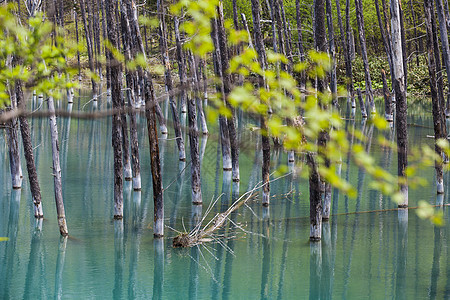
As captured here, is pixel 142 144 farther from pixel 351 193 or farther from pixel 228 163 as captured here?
pixel 351 193

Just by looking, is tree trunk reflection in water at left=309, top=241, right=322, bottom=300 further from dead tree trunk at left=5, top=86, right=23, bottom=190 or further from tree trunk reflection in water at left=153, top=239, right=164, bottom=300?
dead tree trunk at left=5, top=86, right=23, bottom=190

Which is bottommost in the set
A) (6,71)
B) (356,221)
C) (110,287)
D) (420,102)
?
(110,287)

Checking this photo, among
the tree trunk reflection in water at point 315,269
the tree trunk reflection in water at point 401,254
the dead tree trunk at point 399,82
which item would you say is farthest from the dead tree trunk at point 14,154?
the tree trunk reflection in water at point 401,254

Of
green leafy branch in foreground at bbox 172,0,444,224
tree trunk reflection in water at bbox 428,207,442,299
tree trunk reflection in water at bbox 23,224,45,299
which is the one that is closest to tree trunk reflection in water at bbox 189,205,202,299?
tree trunk reflection in water at bbox 23,224,45,299

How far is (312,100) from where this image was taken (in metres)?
2.54

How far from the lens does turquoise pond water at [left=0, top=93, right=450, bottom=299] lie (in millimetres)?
8117

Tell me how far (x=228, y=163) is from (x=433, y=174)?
5.56 m

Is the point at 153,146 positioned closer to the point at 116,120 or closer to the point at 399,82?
the point at 116,120

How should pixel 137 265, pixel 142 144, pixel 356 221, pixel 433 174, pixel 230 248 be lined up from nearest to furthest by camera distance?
pixel 137 265 < pixel 230 248 < pixel 356 221 < pixel 433 174 < pixel 142 144

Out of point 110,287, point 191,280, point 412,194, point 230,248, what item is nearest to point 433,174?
point 412,194

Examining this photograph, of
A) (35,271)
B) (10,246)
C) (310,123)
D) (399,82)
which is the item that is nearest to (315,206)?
(399,82)

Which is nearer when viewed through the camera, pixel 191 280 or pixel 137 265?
pixel 191 280

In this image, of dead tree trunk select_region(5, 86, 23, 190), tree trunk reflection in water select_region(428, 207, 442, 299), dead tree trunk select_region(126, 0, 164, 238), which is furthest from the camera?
dead tree trunk select_region(5, 86, 23, 190)

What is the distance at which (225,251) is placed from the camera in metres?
9.57
